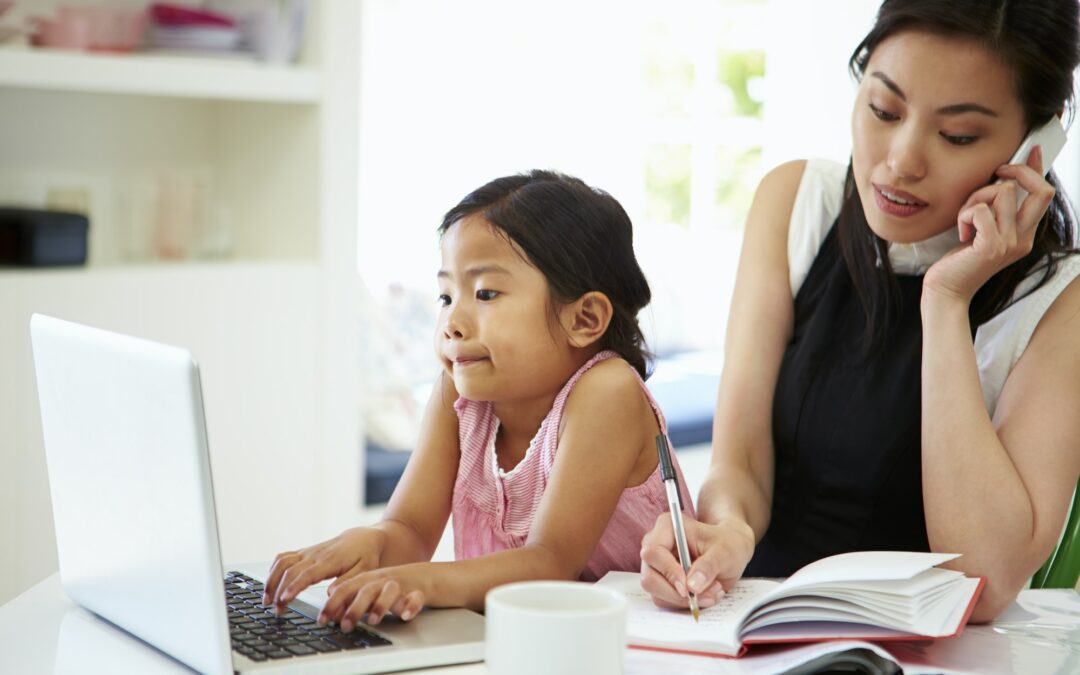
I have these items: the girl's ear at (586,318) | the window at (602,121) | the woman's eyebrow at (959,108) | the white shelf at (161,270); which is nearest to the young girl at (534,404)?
the girl's ear at (586,318)

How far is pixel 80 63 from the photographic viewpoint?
260 centimetres

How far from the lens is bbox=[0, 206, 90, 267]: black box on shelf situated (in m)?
2.55

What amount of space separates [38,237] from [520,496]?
1605 millimetres

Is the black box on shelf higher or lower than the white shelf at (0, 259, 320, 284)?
higher

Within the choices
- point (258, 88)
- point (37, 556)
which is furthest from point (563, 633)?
point (258, 88)

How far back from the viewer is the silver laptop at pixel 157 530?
85cm

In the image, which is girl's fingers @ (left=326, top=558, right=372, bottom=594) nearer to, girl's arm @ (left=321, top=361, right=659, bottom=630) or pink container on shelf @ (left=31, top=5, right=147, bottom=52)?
girl's arm @ (left=321, top=361, right=659, bottom=630)

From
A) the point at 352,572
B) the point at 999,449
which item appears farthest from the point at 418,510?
the point at 999,449

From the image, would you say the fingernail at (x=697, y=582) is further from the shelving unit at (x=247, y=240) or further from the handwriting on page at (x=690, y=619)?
the shelving unit at (x=247, y=240)

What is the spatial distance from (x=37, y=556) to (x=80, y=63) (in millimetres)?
1030

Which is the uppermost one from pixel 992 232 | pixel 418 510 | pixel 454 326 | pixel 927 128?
pixel 927 128

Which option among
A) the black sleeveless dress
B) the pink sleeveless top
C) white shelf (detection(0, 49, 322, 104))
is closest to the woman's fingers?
the pink sleeveless top

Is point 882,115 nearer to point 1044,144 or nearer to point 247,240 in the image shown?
point 1044,144

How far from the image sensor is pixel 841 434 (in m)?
1.50
